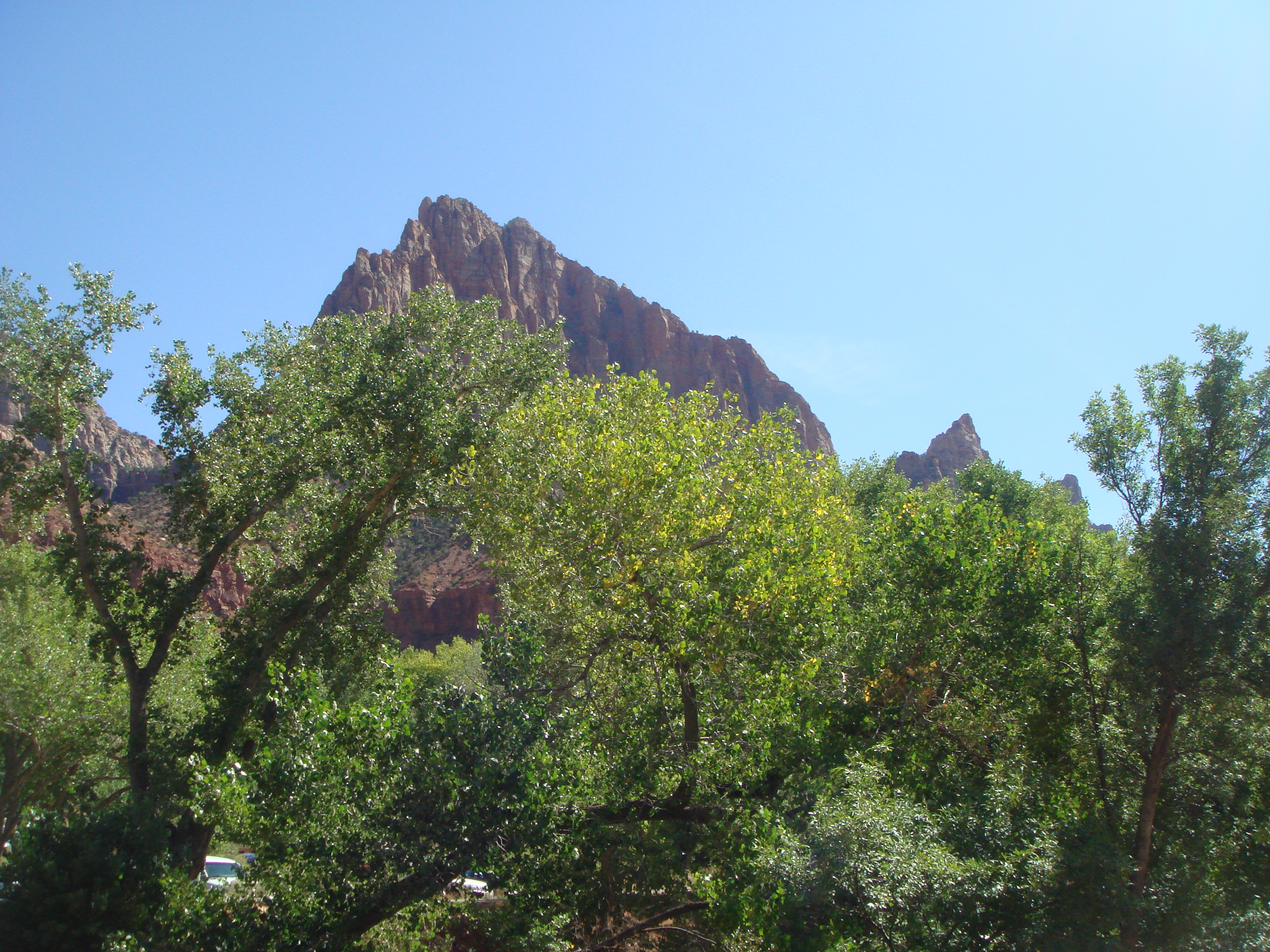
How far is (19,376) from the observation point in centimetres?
1184

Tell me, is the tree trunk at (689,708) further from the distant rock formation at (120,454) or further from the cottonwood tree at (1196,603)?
the distant rock formation at (120,454)

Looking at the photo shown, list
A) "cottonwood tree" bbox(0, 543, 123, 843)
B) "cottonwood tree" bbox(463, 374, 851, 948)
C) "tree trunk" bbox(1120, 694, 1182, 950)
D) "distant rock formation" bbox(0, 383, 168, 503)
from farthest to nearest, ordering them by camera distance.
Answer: "distant rock formation" bbox(0, 383, 168, 503)
"cottonwood tree" bbox(0, 543, 123, 843)
"tree trunk" bbox(1120, 694, 1182, 950)
"cottonwood tree" bbox(463, 374, 851, 948)

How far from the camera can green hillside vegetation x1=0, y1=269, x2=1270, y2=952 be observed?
790 cm

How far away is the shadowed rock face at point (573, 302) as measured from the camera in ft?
385

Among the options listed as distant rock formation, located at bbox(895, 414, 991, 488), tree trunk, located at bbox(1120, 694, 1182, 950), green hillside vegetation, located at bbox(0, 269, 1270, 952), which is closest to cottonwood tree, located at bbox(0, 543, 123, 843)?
green hillside vegetation, located at bbox(0, 269, 1270, 952)

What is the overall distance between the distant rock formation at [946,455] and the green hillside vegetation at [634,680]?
365ft

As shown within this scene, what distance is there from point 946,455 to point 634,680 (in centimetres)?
12382

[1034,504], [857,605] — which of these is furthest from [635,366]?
[857,605]

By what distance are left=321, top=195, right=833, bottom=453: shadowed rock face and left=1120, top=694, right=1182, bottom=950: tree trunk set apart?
103823 mm

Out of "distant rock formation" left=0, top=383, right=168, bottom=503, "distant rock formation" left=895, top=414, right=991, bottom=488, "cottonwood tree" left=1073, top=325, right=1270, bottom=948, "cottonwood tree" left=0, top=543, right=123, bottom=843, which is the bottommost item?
"cottonwood tree" left=0, top=543, right=123, bottom=843

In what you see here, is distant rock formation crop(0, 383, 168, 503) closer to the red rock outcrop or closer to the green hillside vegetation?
the red rock outcrop

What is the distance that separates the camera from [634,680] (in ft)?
37.1

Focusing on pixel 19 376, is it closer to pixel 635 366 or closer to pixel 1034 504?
pixel 1034 504

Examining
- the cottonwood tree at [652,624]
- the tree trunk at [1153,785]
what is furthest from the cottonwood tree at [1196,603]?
the cottonwood tree at [652,624]
